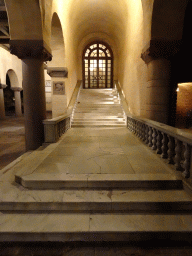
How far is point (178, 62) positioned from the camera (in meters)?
6.27

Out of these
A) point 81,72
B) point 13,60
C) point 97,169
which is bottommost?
point 97,169

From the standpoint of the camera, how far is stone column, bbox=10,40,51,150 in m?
4.60

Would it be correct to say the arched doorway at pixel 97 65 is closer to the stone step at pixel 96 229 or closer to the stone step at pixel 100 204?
the stone step at pixel 100 204

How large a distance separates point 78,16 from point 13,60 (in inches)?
374

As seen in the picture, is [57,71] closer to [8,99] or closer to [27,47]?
[27,47]

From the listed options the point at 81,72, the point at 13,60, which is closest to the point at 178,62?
the point at 81,72

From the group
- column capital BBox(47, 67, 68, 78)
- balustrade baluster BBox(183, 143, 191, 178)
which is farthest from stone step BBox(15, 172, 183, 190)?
column capital BBox(47, 67, 68, 78)

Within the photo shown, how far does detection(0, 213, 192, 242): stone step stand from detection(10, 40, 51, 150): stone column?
3.07 m

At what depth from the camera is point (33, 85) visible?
15.8 ft

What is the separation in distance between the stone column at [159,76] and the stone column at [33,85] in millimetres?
3093

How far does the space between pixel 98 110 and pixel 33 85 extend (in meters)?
5.25

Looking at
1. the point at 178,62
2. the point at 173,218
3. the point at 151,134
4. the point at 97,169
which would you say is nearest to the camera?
the point at 173,218

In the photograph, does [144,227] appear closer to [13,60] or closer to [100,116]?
[100,116]

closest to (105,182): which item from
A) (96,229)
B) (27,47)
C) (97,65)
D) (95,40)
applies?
(96,229)
